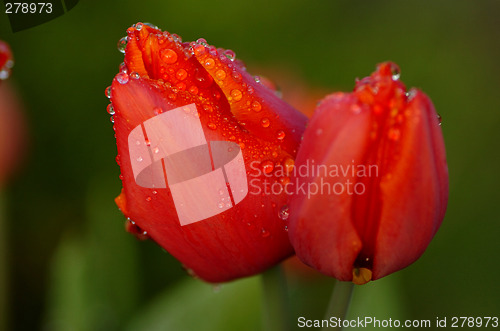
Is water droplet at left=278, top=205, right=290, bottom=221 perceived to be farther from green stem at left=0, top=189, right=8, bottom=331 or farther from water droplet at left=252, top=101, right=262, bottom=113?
green stem at left=0, top=189, right=8, bottom=331

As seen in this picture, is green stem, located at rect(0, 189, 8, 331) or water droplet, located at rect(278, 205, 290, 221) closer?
water droplet, located at rect(278, 205, 290, 221)

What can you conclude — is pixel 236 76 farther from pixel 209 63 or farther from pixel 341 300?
pixel 341 300

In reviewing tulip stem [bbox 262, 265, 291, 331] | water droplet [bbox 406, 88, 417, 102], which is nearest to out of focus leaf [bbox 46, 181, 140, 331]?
tulip stem [bbox 262, 265, 291, 331]

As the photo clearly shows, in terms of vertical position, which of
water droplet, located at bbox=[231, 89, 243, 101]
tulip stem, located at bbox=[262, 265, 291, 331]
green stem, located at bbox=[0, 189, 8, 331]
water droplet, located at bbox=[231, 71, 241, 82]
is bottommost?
green stem, located at bbox=[0, 189, 8, 331]

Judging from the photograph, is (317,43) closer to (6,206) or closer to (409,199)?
(6,206)

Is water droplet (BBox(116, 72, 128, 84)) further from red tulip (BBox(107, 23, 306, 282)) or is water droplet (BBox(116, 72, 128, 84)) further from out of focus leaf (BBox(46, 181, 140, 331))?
out of focus leaf (BBox(46, 181, 140, 331))

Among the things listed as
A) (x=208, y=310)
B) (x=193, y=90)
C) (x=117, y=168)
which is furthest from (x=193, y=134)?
(x=117, y=168)

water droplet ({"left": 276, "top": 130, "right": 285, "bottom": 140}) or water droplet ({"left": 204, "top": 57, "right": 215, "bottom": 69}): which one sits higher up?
water droplet ({"left": 204, "top": 57, "right": 215, "bottom": 69})
